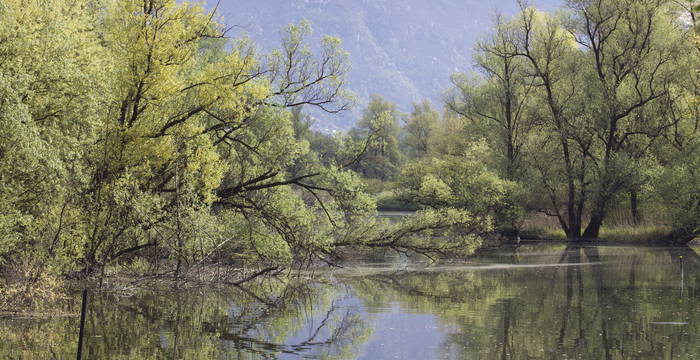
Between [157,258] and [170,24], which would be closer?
[170,24]

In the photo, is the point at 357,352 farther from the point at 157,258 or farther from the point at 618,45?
the point at 618,45

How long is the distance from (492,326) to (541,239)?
36481 millimetres

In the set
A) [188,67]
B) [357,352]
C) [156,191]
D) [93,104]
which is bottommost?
[357,352]

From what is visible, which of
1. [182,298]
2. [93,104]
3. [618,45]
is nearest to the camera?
[93,104]

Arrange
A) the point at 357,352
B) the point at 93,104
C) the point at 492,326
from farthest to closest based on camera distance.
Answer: the point at 93,104 → the point at 492,326 → the point at 357,352

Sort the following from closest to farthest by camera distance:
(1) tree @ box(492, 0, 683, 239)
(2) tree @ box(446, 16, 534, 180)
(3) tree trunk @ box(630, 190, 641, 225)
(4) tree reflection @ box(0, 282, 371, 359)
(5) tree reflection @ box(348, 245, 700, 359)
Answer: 1. (4) tree reflection @ box(0, 282, 371, 359)
2. (5) tree reflection @ box(348, 245, 700, 359)
3. (1) tree @ box(492, 0, 683, 239)
4. (3) tree trunk @ box(630, 190, 641, 225)
5. (2) tree @ box(446, 16, 534, 180)

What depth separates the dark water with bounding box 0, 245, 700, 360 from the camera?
1595cm

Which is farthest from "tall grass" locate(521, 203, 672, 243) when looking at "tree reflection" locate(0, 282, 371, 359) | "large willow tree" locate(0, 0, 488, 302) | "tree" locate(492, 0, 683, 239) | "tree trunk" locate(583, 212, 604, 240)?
"tree reflection" locate(0, 282, 371, 359)

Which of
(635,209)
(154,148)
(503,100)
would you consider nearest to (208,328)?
(154,148)

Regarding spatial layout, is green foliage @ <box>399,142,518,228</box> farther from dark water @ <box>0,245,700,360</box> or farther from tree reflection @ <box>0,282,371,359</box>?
Result: tree reflection @ <box>0,282,371,359</box>

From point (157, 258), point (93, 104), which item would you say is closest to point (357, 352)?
point (93, 104)

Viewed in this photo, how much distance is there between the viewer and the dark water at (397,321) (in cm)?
1595

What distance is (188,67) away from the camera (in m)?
27.1

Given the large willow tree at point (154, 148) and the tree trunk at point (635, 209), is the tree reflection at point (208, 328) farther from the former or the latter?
the tree trunk at point (635, 209)
